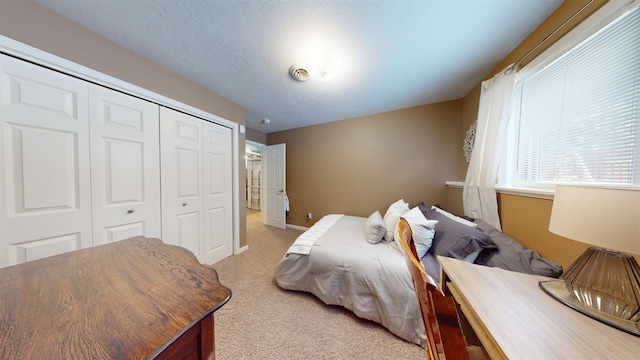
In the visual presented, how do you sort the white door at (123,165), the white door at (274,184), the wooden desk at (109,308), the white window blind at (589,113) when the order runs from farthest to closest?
the white door at (274,184)
the white door at (123,165)
the white window blind at (589,113)
the wooden desk at (109,308)

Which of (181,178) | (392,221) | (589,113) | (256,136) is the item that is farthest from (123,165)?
(589,113)

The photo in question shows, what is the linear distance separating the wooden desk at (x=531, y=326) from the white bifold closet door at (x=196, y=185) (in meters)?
2.40

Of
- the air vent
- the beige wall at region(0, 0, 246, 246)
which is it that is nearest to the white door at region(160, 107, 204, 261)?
the beige wall at region(0, 0, 246, 246)

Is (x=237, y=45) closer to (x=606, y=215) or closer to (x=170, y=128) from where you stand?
(x=170, y=128)

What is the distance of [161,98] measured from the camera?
65.0 inches

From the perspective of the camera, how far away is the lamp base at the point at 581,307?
540 mm

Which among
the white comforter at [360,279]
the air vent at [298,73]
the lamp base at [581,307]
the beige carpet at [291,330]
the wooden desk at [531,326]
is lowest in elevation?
the beige carpet at [291,330]

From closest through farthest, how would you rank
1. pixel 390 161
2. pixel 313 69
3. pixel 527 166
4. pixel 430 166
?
pixel 527 166 < pixel 313 69 < pixel 430 166 < pixel 390 161

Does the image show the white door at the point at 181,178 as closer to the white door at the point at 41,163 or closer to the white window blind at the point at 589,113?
the white door at the point at 41,163

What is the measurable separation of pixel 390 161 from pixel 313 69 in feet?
5.77

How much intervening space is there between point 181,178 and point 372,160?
2582mm

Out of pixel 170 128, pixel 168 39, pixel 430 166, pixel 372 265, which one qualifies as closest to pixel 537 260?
pixel 372 265

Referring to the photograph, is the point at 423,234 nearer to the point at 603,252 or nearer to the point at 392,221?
the point at 392,221

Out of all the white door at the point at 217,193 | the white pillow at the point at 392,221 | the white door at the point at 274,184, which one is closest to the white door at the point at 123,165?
the white door at the point at 217,193
